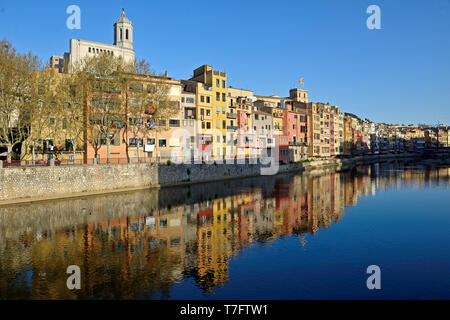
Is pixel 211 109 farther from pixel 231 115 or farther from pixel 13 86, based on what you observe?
pixel 13 86

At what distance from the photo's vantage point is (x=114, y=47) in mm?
120062

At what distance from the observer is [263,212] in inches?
1531

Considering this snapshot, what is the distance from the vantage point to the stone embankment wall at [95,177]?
42312mm

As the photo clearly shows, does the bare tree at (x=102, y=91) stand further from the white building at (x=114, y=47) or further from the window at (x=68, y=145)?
the white building at (x=114, y=47)

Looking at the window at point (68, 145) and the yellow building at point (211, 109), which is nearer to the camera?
the window at point (68, 145)

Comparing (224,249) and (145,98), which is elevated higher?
(145,98)

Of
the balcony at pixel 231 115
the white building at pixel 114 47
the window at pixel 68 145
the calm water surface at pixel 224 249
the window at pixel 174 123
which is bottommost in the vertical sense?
the calm water surface at pixel 224 249

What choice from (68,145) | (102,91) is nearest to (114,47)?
(68,145)

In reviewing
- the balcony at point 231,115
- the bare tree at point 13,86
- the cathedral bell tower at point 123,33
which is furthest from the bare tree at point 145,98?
the cathedral bell tower at point 123,33

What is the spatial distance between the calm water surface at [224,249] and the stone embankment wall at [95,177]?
355cm

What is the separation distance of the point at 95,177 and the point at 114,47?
3373 inches

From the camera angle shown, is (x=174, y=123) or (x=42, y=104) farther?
(x=174, y=123)

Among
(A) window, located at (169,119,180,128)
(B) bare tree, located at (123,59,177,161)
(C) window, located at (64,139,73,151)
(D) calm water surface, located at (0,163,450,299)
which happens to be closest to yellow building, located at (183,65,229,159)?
(A) window, located at (169,119,180,128)

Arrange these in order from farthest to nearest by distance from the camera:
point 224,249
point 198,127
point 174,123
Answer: point 198,127, point 174,123, point 224,249
